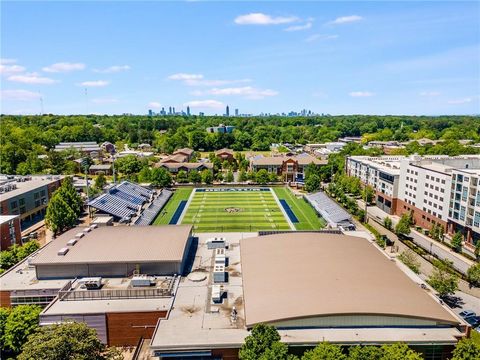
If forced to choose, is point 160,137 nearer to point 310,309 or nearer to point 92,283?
point 92,283

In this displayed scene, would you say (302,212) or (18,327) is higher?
(18,327)

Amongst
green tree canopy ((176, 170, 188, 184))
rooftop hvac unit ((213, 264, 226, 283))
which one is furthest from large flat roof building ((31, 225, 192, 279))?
green tree canopy ((176, 170, 188, 184))

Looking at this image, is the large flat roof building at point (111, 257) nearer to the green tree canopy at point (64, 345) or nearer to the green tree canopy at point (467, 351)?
the green tree canopy at point (64, 345)

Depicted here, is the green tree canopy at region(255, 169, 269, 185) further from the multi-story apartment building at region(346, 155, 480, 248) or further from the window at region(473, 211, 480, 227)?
the window at region(473, 211, 480, 227)

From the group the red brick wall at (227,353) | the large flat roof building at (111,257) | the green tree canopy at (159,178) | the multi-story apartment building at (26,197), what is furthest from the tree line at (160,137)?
the red brick wall at (227,353)

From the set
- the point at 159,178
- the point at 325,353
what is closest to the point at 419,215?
the point at 325,353

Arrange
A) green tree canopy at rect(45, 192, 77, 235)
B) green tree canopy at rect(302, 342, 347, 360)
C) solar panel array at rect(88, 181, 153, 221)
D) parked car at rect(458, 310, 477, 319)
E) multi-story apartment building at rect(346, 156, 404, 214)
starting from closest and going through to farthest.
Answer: green tree canopy at rect(302, 342, 347, 360) → parked car at rect(458, 310, 477, 319) → green tree canopy at rect(45, 192, 77, 235) → solar panel array at rect(88, 181, 153, 221) → multi-story apartment building at rect(346, 156, 404, 214)

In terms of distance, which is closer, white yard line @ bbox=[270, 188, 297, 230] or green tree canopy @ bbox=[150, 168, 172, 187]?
white yard line @ bbox=[270, 188, 297, 230]
